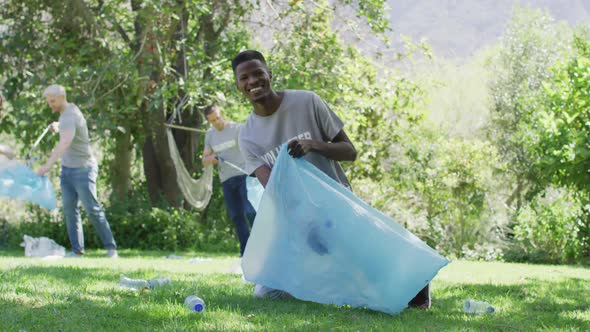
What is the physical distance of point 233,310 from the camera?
355cm

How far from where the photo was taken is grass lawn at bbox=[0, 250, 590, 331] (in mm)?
3154

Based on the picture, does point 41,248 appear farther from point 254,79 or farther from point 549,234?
point 549,234

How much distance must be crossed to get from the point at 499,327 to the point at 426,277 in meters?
0.40

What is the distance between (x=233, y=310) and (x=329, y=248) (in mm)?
566

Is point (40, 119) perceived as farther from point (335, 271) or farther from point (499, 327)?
point (499, 327)

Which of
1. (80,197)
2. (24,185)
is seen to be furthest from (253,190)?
(24,185)

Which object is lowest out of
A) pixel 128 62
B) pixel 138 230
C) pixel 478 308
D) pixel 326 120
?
pixel 138 230

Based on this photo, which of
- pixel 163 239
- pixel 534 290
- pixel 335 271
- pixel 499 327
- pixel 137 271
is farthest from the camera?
pixel 163 239

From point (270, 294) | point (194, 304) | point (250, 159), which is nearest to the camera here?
point (194, 304)

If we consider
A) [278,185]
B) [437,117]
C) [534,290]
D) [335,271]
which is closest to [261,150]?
[278,185]

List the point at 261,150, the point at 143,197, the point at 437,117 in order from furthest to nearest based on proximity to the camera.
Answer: the point at 437,117
the point at 143,197
the point at 261,150

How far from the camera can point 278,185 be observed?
381 centimetres

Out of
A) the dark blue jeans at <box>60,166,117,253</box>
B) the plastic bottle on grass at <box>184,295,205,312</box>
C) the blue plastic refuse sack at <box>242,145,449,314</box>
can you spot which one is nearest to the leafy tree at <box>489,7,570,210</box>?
the dark blue jeans at <box>60,166,117,253</box>

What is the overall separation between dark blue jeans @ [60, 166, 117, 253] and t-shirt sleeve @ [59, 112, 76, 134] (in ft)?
1.42
